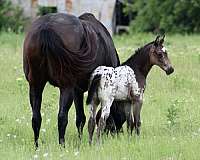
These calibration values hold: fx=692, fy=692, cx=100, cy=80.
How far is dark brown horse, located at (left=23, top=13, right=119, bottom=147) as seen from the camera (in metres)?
8.45

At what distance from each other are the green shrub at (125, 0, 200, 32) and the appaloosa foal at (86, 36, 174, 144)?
70.3 feet

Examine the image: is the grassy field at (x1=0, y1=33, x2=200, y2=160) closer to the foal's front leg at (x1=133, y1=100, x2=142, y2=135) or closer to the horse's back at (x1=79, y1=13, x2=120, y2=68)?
the foal's front leg at (x1=133, y1=100, x2=142, y2=135)

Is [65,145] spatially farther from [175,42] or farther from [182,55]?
[175,42]

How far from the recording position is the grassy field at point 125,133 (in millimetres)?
7906

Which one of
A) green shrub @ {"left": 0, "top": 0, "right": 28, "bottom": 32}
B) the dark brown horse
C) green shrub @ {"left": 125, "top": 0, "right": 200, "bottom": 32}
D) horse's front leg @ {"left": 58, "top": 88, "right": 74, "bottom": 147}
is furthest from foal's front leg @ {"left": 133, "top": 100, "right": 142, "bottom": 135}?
green shrub @ {"left": 125, "top": 0, "right": 200, "bottom": 32}

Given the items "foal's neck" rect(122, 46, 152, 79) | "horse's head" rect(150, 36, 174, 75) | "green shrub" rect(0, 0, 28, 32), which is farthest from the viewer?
"green shrub" rect(0, 0, 28, 32)

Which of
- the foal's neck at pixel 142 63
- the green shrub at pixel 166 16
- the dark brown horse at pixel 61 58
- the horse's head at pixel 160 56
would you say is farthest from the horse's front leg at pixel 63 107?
the green shrub at pixel 166 16

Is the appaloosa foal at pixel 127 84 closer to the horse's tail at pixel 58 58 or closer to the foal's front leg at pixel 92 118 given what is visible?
the foal's front leg at pixel 92 118

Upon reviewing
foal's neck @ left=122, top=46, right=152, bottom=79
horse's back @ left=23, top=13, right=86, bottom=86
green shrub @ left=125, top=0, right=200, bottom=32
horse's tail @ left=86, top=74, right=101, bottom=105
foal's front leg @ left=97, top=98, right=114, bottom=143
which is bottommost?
green shrub @ left=125, top=0, right=200, bottom=32

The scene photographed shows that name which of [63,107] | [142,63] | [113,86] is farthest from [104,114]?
[142,63]

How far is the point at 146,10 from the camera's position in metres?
33.7

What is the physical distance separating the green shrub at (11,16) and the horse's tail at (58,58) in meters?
19.7

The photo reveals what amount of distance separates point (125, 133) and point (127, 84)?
0.73 meters

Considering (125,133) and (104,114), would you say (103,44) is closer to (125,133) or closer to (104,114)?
(104,114)
